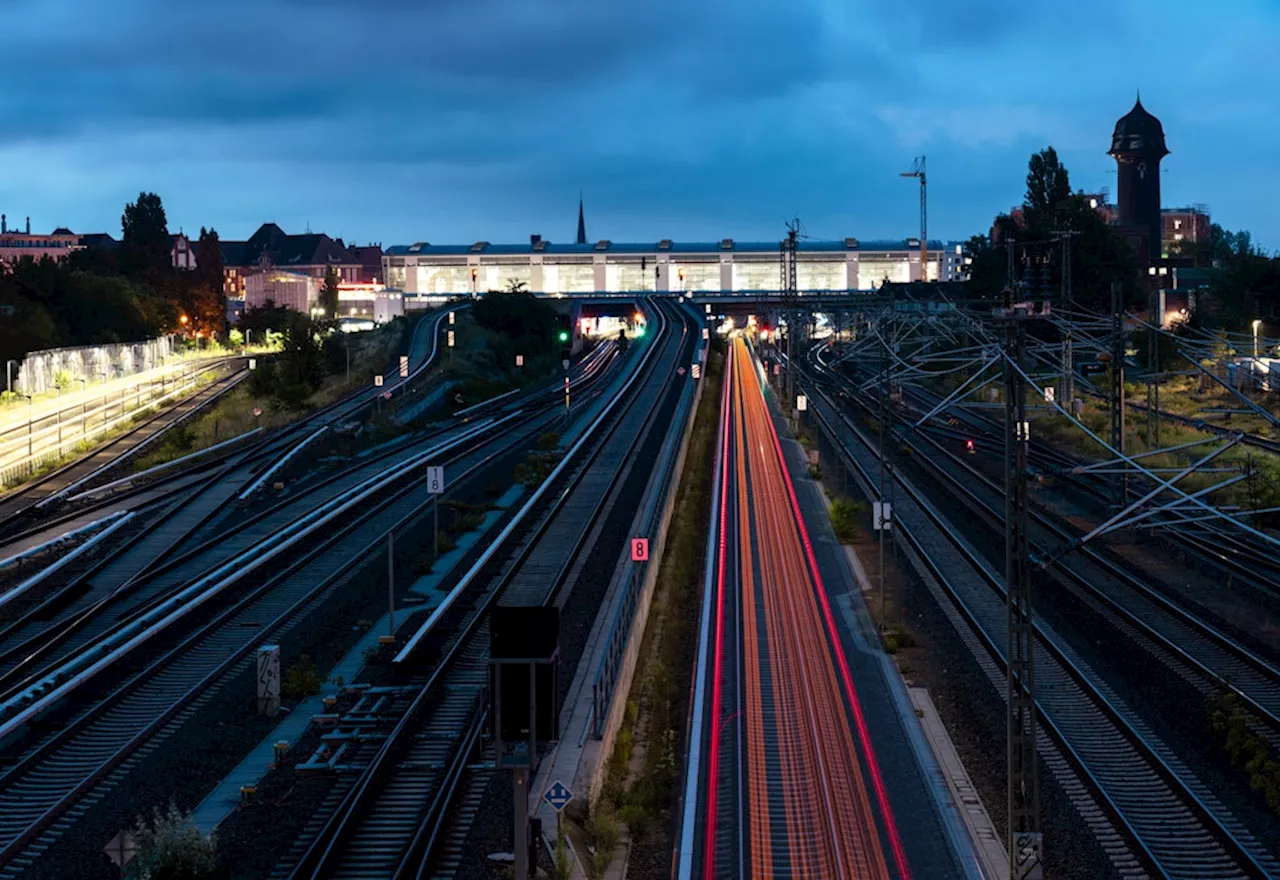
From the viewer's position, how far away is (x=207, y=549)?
29.6 m

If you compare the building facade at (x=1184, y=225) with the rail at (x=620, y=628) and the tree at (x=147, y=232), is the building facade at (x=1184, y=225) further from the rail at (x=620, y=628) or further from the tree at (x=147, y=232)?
the rail at (x=620, y=628)

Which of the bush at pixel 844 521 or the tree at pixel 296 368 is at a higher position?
the tree at pixel 296 368

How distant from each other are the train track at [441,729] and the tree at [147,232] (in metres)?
76.1

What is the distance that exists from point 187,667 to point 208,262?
89.5 m

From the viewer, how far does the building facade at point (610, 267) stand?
149875 millimetres

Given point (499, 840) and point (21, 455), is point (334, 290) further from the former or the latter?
point (499, 840)

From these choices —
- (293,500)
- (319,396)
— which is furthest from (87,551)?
(319,396)

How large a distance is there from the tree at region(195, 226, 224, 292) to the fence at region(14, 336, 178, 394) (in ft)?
89.8

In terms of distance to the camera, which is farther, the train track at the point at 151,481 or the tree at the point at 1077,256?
the tree at the point at 1077,256

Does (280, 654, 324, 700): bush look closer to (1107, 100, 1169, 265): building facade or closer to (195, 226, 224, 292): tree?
(195, 226, 224, 292): tree

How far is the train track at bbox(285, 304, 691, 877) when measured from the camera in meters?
13.9

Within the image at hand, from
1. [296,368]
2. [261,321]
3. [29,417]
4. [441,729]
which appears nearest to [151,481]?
[29,417]

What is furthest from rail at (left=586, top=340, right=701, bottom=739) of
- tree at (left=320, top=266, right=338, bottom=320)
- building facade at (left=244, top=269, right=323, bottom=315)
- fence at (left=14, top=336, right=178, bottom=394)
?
building facade at (left=244, top=269, right=323, bottom=315)

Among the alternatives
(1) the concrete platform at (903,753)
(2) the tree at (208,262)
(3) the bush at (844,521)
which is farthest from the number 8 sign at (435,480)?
(2) the tree at (208,262)
